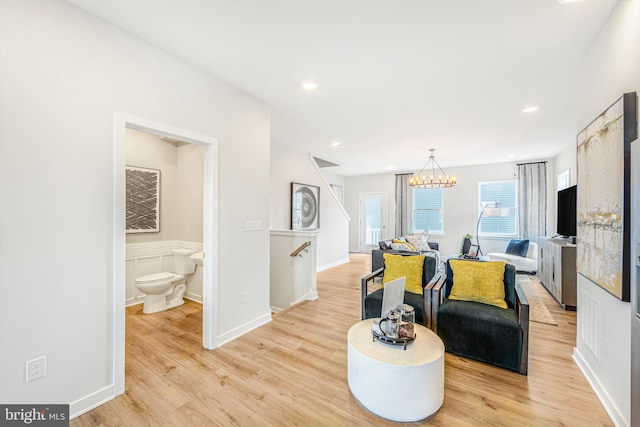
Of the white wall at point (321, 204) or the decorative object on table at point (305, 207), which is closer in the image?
the white wall at point (321, 204)

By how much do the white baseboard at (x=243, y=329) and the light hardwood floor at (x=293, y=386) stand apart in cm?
8

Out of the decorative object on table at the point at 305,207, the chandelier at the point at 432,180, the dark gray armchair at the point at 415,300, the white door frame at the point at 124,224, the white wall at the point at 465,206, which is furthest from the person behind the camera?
the white wall at the point at 465,206

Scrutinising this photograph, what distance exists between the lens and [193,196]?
13.7 ft

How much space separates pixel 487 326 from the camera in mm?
2352

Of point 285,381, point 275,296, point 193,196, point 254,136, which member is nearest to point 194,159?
point 193,196

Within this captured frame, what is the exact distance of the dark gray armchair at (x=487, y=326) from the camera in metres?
2.24

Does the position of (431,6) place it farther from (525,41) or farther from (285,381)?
(285,381)

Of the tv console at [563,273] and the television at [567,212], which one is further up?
the television at [567,212]

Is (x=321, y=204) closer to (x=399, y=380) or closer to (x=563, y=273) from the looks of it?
(x=563, y=273)

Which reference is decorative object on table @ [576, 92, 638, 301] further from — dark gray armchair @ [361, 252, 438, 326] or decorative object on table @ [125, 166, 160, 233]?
decorative object on table @ [125, 166, 160, 233]

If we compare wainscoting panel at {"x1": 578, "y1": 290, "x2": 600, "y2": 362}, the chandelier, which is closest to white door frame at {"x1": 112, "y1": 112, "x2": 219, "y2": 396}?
wainscoting panel at {"x1": 578, "y1": 290, "x2": 600, "y2": 362}

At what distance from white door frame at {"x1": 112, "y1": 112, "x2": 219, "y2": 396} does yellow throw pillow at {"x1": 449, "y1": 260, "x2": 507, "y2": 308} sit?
245 centimetres

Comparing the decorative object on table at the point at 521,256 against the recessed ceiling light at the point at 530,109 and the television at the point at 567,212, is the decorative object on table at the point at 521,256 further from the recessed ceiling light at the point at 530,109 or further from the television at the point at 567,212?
the recessed ceiling light at the point at 530,109

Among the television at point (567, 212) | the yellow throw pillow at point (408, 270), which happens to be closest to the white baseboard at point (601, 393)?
the yellow throw pillow at point (408, 270)
